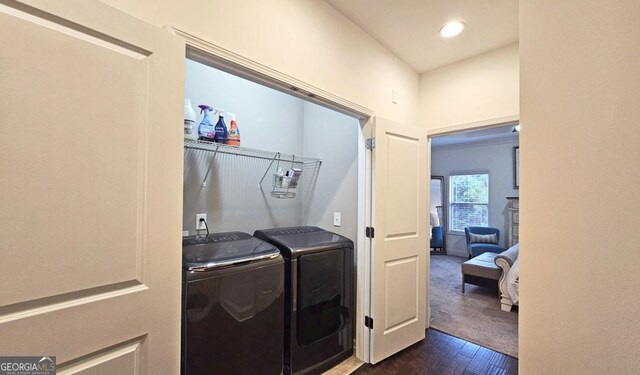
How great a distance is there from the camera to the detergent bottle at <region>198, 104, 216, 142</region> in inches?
72.0

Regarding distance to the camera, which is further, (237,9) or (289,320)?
(289,320)

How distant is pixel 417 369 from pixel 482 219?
5019 mm

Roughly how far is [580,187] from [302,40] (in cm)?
153

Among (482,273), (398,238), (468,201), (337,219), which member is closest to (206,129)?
(337,219)

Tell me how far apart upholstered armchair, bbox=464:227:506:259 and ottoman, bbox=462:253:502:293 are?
1536 millimetres

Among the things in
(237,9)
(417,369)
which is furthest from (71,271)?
(417,369)

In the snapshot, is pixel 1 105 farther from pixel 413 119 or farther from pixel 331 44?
pixel 413 119

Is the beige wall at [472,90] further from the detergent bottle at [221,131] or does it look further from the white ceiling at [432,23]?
the detergent bottle at [221,131]

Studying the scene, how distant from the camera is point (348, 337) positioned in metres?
2.14

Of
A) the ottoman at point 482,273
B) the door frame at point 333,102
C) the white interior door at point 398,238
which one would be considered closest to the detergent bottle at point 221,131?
the door frame at point 333,102

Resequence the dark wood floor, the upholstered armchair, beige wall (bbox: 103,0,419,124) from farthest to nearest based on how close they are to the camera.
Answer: the upholstered armchair → the dark wood floor → beige wall (bbox: 103,0,419,124)

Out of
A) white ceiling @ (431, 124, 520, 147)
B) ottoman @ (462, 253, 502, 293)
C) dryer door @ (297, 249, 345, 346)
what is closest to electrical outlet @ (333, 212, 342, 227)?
dryer door @ (297, 249, 345, 346)

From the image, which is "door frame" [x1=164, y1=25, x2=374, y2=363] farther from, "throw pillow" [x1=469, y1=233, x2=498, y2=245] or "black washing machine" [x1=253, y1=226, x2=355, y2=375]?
"throw pillow" [x1=469, y1=233, x2=498, y2=245]

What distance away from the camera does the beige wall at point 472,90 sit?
214 centimetres
